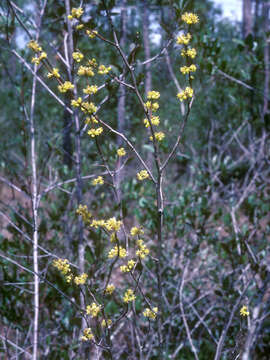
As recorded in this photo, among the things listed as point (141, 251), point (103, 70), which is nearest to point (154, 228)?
point (141, 251)

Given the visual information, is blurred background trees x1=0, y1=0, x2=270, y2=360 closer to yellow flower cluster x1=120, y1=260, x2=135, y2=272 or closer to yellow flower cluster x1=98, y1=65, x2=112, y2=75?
yellow flower cluster x1=98, y1=65, x2=112, y2=75

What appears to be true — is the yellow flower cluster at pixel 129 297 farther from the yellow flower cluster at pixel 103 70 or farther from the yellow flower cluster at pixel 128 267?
the yellow flower cluster at pixel 103 70

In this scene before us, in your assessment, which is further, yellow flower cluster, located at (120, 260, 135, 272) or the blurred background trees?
the blurred background trees

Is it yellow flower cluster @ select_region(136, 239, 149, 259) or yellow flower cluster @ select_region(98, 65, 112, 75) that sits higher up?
yellow flower cluster @ select_region(98, 65, 112, 75)

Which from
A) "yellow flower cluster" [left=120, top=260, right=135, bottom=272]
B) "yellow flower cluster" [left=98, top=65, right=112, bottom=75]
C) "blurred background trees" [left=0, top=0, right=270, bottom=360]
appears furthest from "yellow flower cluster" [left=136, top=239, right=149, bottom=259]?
"blurred background trees" [left=0, top=0, right=270, bottom=360]

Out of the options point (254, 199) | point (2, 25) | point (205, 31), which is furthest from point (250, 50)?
point (2, 25)

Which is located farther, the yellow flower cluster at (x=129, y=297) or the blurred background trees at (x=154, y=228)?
the blurred background trees at (x=154, y=228)

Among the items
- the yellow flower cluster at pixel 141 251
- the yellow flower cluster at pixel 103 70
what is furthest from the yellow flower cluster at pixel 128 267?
the yellow flower cluster at pixel 103 70

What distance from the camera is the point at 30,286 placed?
2.92m

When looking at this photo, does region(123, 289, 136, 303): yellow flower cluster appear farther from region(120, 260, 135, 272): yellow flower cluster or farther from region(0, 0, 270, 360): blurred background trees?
region(0, 0, 270, 360): blurred background trees

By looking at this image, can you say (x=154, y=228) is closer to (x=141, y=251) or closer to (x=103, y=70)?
(x=141, y=251)

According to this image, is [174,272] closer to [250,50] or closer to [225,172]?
[225,172]

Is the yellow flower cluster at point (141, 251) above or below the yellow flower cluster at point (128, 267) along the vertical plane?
above

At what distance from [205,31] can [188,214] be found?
1733 mm
